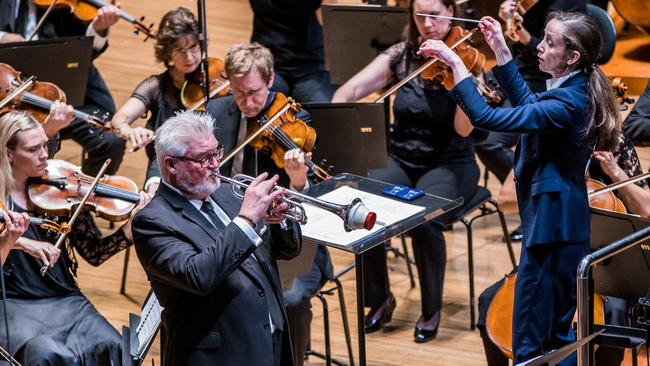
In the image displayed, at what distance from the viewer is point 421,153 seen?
185 inches

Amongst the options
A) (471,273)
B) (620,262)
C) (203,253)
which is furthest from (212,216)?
(471,273)

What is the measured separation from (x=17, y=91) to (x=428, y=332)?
6.07 ft

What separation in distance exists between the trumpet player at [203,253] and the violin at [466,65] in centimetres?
149

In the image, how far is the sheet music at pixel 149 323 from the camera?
3336 mm

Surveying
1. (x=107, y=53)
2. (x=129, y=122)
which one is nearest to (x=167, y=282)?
(x=129, y=122)

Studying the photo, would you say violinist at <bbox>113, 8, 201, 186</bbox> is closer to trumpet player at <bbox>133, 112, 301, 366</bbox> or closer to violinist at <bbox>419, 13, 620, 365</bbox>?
trumpet player at <bbox>133, 112, 301, 366</bbox>

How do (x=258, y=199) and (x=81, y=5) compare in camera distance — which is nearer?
(x=258, y=199)

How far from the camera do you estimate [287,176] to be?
4324 mm

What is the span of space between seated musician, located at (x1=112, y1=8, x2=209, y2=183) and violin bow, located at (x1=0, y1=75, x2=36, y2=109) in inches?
14.5

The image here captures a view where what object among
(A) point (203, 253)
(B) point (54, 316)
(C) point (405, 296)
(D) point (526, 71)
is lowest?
(C) point (405, 296)

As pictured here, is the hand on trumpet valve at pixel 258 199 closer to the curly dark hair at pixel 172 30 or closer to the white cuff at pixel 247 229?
the white cuff at pixel 247 229

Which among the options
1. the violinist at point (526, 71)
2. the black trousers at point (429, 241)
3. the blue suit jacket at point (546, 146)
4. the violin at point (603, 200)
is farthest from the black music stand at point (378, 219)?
the violinist at point (526, 71)

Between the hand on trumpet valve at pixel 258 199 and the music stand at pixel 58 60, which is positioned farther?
the music stand at pixel 58 60

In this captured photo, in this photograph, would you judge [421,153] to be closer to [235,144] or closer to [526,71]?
[235,144]
